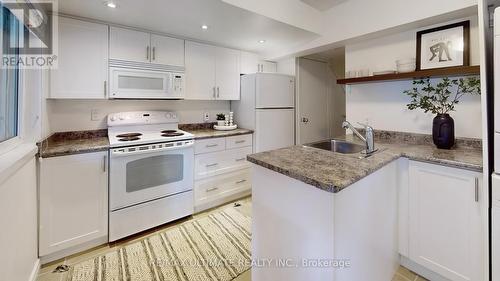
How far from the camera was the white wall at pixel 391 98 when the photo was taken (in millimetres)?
1925

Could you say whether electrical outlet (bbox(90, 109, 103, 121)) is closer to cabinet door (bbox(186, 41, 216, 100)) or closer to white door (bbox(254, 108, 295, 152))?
cabinet door (bbox(186, 41, 216, 100))

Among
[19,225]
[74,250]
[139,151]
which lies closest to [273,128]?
[139,151]

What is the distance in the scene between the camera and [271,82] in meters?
3.23

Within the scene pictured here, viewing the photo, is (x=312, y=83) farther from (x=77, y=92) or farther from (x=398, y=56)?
(x=77, y=92)

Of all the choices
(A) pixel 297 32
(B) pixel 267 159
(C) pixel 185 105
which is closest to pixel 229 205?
(C) pixel 185 105

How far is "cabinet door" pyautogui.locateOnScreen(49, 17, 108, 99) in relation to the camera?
210 centimetres

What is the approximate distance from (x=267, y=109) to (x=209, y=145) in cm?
101

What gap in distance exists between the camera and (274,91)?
10.8ft

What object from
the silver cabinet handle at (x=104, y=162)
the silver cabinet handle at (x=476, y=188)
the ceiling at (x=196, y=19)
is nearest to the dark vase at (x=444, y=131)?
the silver cabinet handle at (x=476, y=188)

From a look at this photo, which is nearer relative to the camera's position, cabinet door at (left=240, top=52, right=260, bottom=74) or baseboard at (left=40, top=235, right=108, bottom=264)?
baseboard at (left=40, top=235, right=108, bottom=264)

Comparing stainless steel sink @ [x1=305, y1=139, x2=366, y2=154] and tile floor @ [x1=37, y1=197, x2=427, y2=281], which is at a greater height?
stainless steel sink @ [x1=305, y1=139, x2=366, y2=154]

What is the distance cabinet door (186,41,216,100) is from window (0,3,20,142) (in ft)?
5.07

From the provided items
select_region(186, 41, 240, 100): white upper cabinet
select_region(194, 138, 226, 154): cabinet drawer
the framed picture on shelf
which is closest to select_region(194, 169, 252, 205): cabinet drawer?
select_region(194, 138, 226, 154): cabinet drawer

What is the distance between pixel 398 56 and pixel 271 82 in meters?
1.52
